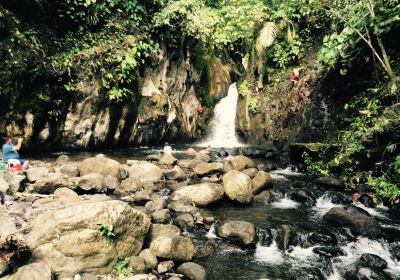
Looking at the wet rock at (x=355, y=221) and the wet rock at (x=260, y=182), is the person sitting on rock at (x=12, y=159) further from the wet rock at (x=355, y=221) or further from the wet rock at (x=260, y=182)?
the wet rock at (x=355, y=221)

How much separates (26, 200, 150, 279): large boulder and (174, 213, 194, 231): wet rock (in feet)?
5.87

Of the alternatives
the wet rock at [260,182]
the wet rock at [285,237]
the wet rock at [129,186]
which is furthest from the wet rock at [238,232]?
the wet rock at [129,186]

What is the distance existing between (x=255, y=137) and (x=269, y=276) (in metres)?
12.9

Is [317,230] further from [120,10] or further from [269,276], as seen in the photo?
[120,10]

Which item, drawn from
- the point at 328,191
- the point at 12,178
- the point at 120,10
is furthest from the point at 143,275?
the point at 120,10

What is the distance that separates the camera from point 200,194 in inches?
361

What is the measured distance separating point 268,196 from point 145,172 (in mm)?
4233

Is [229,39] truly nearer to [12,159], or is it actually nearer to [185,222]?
[12,159]

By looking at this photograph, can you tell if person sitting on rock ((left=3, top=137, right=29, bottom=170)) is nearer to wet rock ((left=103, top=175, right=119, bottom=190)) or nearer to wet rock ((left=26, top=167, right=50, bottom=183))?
wet rock ((left=26, top=167, right=50, bottom=183))

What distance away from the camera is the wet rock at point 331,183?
34.1ft

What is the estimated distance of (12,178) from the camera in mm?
8406

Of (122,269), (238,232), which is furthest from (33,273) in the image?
(238,232)

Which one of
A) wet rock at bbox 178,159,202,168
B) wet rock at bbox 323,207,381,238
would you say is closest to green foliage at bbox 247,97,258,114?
wet rock at bbox 178,159,202,168

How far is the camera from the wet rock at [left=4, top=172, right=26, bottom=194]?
8156mm
